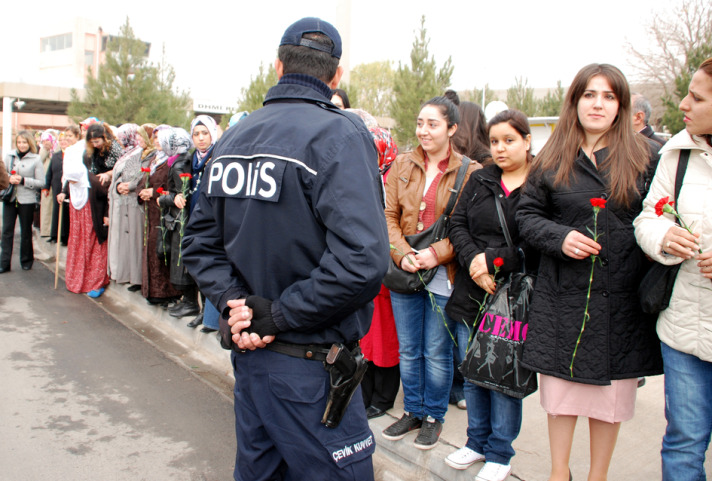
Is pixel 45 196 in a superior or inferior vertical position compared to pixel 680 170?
inferior

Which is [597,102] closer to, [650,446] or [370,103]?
[650,446]

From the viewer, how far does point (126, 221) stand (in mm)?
6805

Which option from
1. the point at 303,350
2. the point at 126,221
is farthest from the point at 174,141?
the point at 303,350

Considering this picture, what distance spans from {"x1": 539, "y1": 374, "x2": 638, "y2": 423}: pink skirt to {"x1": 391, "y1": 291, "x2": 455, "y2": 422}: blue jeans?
0.84 metres

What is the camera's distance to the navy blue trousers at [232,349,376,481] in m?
2.00

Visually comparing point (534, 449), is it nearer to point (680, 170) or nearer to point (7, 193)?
point (680, 170)

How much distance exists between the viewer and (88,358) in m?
5.27

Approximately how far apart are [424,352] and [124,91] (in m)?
20.9

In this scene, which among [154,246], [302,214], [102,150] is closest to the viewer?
[302,214]

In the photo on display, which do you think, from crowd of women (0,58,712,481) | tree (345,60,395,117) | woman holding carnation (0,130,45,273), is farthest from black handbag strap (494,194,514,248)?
tree (345,60,395,117)

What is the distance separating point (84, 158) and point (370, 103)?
51.6m

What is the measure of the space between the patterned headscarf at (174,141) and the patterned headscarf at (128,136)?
1.64 meters

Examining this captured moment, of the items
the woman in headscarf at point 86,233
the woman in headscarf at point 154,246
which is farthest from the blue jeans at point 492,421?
the woman in headscarf at point 86,233

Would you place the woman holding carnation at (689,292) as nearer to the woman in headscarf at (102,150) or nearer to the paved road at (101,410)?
the paved road at (101,410)
